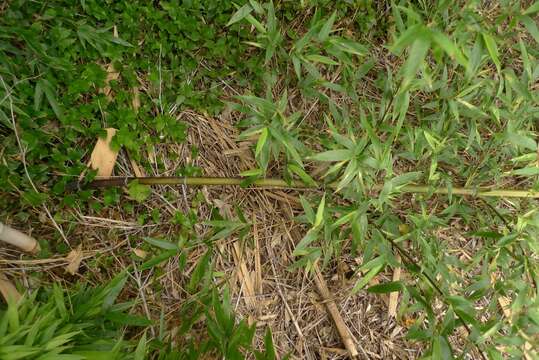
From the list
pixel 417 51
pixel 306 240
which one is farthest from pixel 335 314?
pixel 417 51

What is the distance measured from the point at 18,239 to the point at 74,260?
194 millimetres

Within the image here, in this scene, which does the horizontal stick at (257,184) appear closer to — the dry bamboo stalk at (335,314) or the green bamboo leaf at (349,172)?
the green bamboo leaf at (349,172)

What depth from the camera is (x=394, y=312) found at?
1983 mm

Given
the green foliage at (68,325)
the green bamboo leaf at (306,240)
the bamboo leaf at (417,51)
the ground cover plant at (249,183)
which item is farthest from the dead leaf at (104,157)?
the bamboo leaf at (417,51)

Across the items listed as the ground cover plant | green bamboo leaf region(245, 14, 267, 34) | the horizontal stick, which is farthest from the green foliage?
green bamboo leaf region(245, 14, 267, 34)

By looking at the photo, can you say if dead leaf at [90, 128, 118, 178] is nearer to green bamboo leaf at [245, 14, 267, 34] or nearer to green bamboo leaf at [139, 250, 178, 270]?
green bamboo leaf at [139, 250, 178, 270]

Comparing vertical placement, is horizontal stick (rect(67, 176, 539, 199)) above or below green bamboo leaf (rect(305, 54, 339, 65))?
below

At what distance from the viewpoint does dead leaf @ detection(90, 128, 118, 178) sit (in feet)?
5.46

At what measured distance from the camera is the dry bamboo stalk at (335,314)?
1888 millimetres

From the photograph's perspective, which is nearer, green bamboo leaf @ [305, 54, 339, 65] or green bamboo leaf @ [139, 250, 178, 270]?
green bamboo leaf @ [139, 250, 178, 270]

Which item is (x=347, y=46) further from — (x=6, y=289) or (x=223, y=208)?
(x=6, y=289)

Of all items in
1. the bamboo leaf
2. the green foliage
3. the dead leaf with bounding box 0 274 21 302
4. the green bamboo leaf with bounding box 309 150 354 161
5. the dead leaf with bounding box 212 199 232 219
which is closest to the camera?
A: the bamboo leaf

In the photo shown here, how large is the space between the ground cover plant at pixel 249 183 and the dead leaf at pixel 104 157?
26 mm

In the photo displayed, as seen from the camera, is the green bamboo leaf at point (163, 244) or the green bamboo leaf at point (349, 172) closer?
the green bamboo leaf at point (349, 172)
